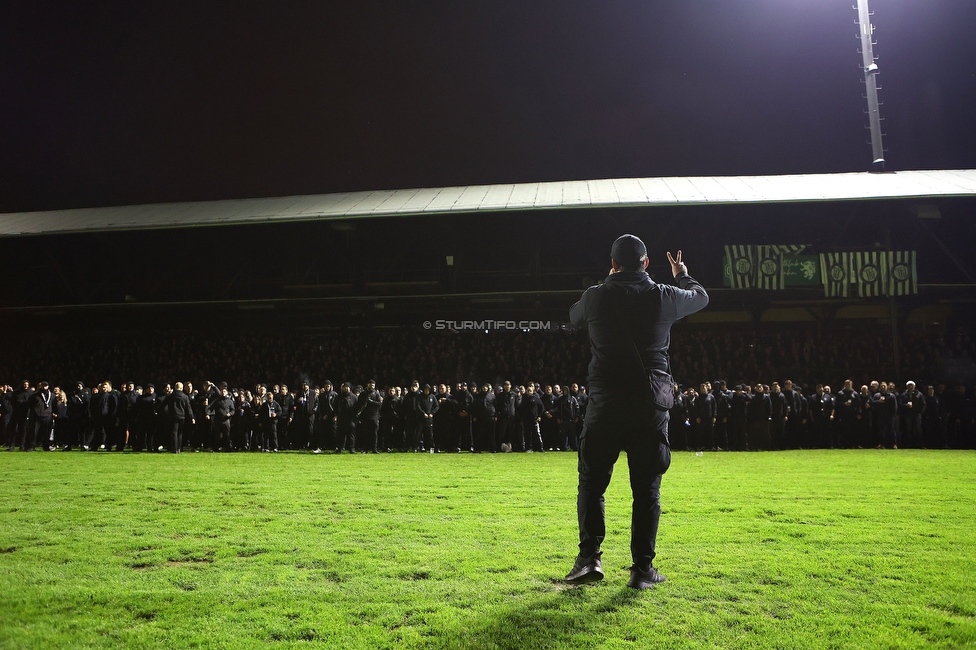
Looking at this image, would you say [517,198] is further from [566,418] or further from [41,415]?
[41,415]

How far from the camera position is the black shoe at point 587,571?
408cm

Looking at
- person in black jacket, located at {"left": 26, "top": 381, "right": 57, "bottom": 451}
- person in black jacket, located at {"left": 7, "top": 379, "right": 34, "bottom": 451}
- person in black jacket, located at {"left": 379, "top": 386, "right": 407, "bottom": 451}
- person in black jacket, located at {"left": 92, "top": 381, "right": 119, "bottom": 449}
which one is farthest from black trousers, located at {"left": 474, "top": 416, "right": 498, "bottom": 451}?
person in black jacket, located at {"left": 7, "top": 379, "right": 34, "bottom": 451}

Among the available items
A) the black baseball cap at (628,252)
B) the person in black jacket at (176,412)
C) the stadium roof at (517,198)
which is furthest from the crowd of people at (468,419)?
the black baseball cap at (628,252)

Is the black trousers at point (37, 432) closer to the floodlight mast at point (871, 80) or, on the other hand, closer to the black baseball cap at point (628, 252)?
the black baseball cap at point (628, 252)

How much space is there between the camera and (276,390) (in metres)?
18.6

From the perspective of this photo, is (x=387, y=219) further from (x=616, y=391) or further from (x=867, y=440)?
(x=616, y=391)

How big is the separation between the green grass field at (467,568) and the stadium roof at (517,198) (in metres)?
12.5

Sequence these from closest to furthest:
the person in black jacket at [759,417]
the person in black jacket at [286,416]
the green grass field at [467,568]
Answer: the green grass field at [467,568] → the person in black jacket at [759,417] → the person in black jacket at [286,416]

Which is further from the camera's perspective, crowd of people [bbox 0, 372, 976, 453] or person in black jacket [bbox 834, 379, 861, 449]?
person in black jacket [bbox 834, 379, 861, 449]

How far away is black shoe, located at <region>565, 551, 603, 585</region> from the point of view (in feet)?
13.4

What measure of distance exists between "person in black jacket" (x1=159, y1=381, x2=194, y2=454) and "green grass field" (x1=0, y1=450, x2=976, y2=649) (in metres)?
7.24

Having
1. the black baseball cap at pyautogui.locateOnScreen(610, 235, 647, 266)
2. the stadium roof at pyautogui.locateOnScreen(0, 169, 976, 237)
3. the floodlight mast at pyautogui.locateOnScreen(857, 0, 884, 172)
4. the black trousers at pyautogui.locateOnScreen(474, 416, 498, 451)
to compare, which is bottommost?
the black trousers at pyautogui.locateOnScreen(474, 416, 498, 451)

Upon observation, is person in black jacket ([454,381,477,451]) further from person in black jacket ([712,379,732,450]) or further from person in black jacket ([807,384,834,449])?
person in black jacket ([807,384,834,449])

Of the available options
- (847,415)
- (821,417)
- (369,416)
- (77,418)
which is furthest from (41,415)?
(847,415)
